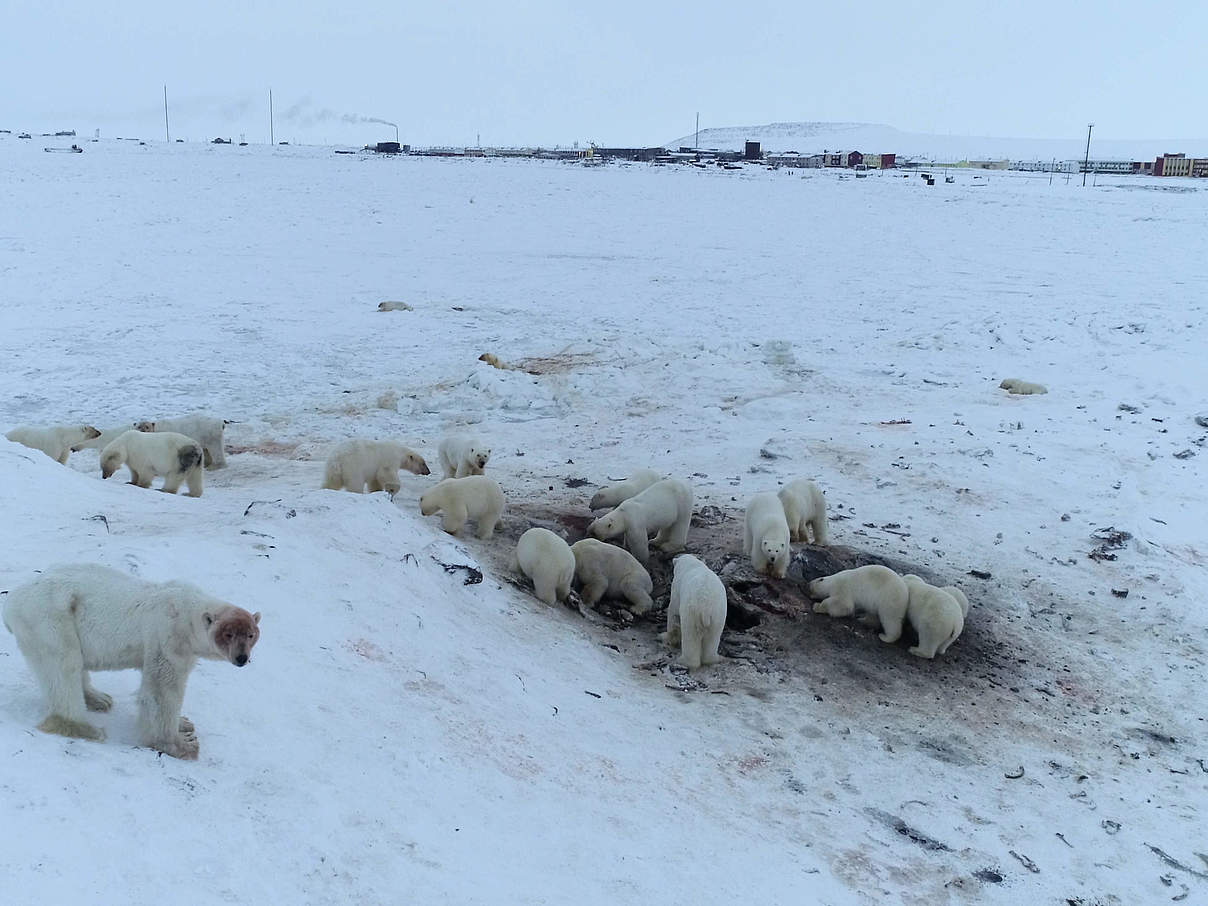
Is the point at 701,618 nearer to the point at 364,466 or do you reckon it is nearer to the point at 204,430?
the point at 364,466

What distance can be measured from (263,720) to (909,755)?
3.29m

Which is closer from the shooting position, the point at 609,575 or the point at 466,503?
the point at 609,575

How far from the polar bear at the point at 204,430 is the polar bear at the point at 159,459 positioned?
1.17 meters

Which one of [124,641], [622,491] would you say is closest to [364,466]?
[622,491]

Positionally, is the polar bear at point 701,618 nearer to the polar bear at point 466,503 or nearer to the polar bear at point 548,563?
the polar bear at point 548,563

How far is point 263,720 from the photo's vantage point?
3791mm

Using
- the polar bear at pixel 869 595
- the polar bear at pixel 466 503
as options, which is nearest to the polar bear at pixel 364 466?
the polar bear at pixel 466 503

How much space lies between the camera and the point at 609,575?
23.0 feet

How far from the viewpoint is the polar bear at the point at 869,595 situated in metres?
6.49

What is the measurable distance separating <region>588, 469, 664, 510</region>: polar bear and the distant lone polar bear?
5.09m

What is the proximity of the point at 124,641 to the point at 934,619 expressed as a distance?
15.8ft

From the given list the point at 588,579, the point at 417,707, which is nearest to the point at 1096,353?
the point at 588,579

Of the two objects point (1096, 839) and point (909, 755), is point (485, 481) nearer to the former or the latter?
point (909, 755)

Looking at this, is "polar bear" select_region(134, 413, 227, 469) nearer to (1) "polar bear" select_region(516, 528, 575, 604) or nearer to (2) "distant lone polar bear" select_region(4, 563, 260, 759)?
(1) "polar bear" select_region(516, 528, 575, 604)
